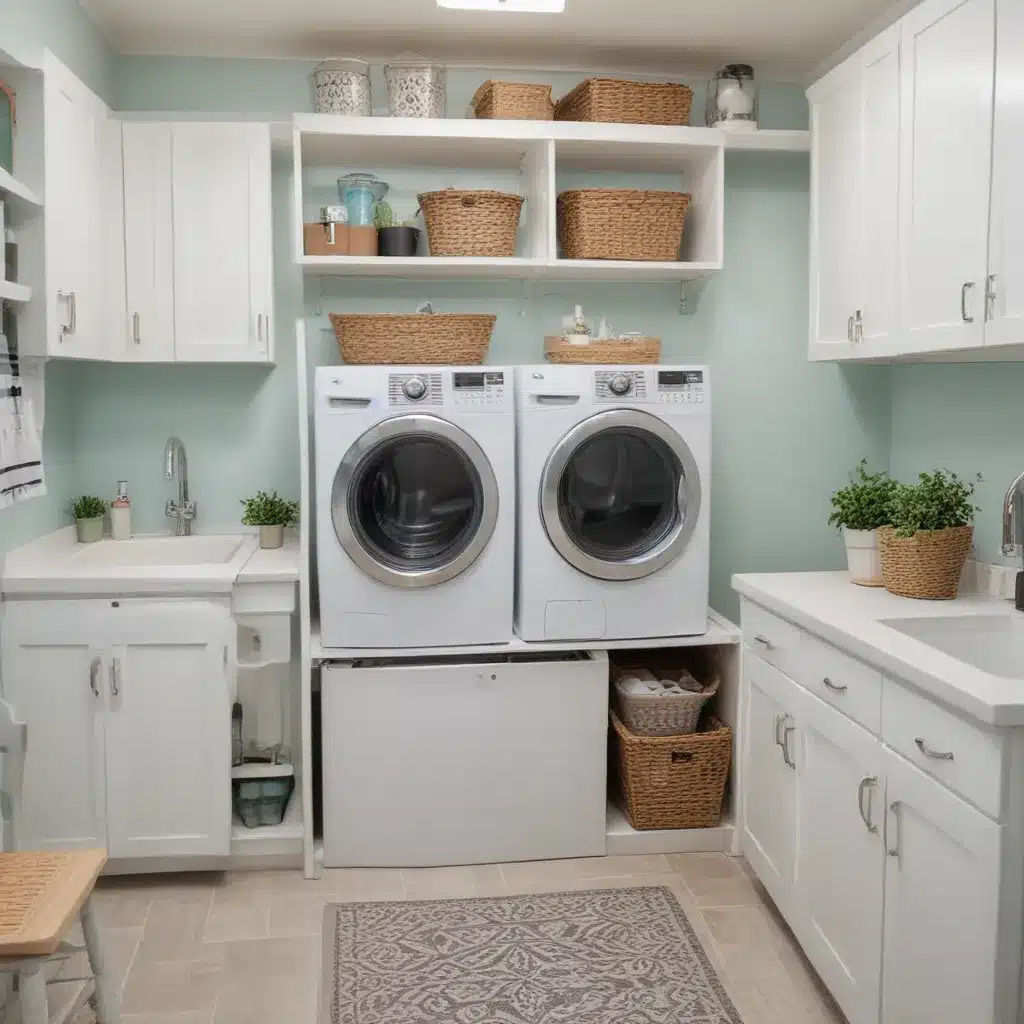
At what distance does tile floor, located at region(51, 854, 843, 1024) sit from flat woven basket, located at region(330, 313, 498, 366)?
1517 mm

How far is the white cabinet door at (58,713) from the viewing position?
2.99 m

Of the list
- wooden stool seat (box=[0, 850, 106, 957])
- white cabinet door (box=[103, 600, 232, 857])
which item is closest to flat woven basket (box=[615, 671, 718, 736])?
white cabinet door (box=[103, 600, 232, 857])

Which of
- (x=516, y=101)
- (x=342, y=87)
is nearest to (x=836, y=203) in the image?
(x=516, y=101)

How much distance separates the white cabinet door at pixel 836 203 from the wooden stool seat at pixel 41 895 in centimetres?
235

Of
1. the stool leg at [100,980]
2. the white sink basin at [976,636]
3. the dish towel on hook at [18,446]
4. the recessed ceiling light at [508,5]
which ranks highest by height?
the recessed ceiling light at [508,5]

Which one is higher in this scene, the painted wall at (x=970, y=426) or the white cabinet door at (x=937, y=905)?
the painted wall at (x=970, y=426)

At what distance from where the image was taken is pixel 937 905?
196 cm

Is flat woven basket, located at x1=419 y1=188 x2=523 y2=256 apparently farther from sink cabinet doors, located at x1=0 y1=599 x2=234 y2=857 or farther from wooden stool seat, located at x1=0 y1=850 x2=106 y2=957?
wooden stool seat, located at x1=0 y1=850 x2=106 y2=957

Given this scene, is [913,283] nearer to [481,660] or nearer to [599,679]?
[599,679]

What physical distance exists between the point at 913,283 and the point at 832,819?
130 cm

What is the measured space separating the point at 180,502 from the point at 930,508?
234 cm

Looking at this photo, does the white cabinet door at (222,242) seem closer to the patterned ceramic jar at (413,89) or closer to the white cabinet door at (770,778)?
the patterned ceramic jar at (413,89)

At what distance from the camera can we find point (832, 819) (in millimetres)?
2457

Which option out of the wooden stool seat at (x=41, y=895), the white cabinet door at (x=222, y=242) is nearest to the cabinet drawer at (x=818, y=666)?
the wooden stool seat at (x=41, y=895)
